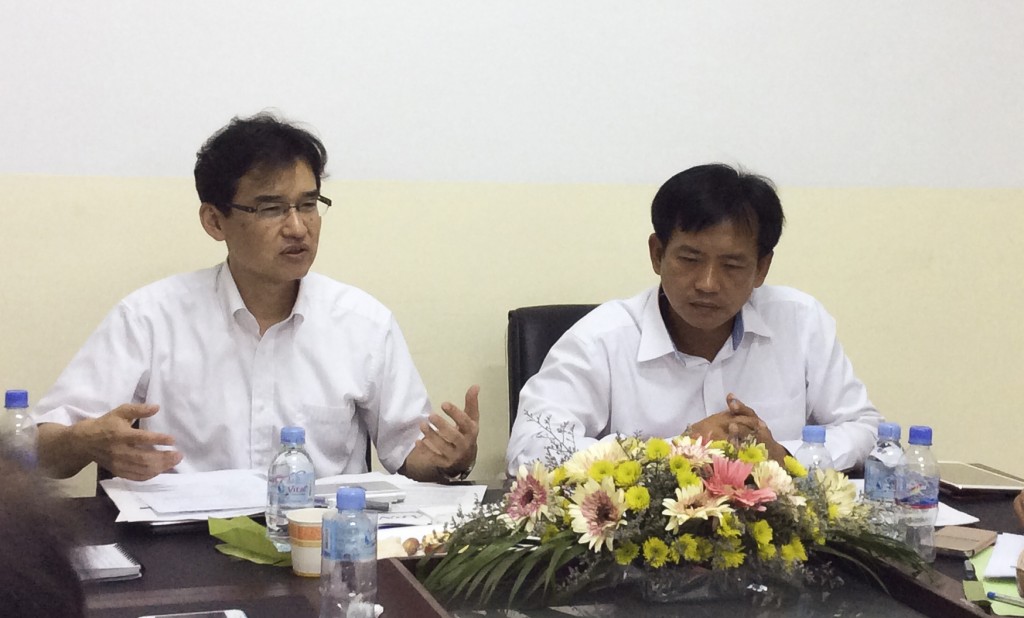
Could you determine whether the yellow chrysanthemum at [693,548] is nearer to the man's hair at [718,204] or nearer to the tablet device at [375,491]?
the tablet device at [375,491]

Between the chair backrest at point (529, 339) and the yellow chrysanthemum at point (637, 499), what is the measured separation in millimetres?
1278

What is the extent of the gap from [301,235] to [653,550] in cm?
132

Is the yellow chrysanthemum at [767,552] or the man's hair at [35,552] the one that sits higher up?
the man's hair at [35,552]

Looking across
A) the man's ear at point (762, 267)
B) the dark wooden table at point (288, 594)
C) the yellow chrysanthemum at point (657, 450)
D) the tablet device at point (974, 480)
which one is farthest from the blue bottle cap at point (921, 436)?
the man's ear at point (762, 267)

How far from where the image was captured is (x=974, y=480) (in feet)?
7.52

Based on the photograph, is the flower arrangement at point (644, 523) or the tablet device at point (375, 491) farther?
the tablet device at point (375, 491)

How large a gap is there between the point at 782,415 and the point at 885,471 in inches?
24.2

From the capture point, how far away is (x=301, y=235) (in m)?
2.42

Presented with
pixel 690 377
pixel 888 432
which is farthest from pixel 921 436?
pixel 690 377

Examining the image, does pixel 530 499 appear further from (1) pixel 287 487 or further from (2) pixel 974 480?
(2) pixel 974 480

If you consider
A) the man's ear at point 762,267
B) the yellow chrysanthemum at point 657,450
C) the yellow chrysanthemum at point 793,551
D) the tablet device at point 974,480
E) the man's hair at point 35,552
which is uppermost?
the man's hair at point 35,552

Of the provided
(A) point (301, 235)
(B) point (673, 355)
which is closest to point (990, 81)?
(B) point (673, 355)

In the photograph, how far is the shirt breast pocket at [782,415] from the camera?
2576 mm

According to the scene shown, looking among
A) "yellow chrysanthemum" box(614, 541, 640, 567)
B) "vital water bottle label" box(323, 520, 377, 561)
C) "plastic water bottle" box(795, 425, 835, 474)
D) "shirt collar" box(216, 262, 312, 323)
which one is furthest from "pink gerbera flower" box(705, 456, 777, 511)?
"shirt collar" box(216, 262, 312, 323)
